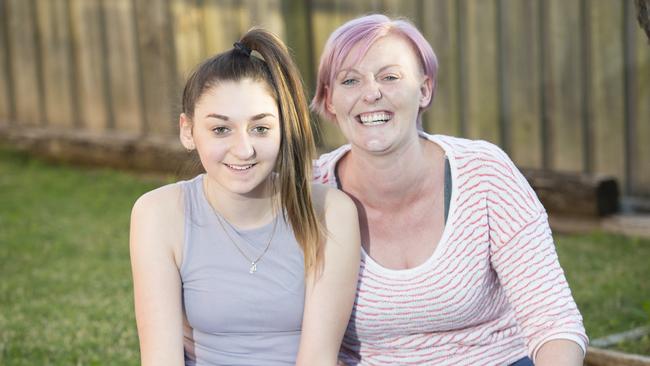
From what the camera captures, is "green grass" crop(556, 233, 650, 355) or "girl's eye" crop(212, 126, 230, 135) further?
"green grass" crop(556, 233, 650, 355)

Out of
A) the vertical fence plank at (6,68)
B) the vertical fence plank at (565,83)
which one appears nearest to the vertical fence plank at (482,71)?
the vertical fence plank at (565,83)


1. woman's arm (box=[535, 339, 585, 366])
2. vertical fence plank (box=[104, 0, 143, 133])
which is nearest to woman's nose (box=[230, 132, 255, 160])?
woman's arm (box=[535, 339, 585, 366])

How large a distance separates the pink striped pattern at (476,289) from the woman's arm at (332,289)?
0.33 feet

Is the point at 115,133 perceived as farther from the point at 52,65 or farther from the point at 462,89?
the point at 462,89

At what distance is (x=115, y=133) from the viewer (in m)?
8.47

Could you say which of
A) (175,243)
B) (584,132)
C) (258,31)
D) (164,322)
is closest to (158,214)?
(175,243)

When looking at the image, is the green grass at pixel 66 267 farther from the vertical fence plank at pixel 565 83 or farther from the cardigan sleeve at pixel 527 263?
the vertical fence plank at pixel 565 83

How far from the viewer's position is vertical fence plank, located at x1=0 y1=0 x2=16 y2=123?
912 cm

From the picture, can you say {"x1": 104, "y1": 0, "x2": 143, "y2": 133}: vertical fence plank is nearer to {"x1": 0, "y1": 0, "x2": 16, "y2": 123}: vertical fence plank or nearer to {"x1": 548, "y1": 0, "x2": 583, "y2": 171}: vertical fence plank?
{"x1": 0, "y1": 0, "x2": 16, "y2": 123}: vertical fence plank

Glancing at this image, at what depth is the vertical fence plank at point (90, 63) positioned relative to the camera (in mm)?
8461

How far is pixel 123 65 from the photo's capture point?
8.35 m

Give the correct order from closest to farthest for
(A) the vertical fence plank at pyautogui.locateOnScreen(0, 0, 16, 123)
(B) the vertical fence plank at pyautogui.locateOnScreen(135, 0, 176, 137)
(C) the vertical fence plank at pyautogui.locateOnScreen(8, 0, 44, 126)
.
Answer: (B) the vertical fence plank at pyautogui.locateOnScreen(135, 0, 176, 137) < (C) the vertical fence plank at pyautogui.locateOnScreen(8, 0, 44, 126) < (A) the vertical fence plank at pyautogui.locateOnScreen(0, 0, 16, 123)

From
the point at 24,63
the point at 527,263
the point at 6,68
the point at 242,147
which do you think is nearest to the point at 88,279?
the point at 242,147

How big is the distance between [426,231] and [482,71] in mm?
3238
